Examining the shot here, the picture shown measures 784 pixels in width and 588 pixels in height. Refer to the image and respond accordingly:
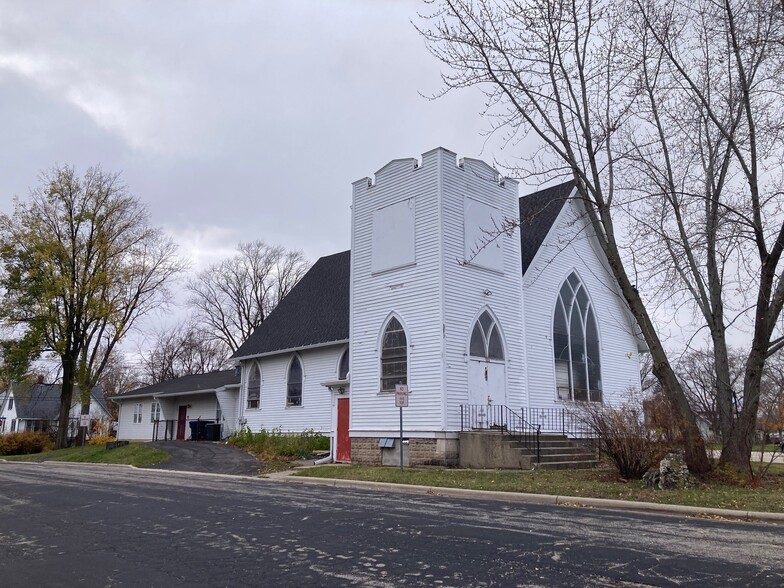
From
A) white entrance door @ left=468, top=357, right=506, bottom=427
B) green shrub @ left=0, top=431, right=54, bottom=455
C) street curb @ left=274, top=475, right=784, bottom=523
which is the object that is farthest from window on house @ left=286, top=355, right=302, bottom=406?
green shrub @ left=0, top=431, right=54, bottom=455

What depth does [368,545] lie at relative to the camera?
7219 millimetres

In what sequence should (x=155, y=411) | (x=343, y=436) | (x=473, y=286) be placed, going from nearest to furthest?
(x=473, y=286) → (x=343, y=436) → (x=155, y=411)

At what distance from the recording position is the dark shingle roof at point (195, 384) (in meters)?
32.5

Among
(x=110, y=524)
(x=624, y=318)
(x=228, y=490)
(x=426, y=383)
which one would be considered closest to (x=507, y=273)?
(x=426, y=383)

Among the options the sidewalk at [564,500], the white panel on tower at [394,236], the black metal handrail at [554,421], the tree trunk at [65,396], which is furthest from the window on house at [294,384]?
the tree trunk at [65,396]

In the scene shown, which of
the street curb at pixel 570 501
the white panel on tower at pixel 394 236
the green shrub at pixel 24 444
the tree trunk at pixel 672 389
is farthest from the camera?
the green shrub at pixel 24 444

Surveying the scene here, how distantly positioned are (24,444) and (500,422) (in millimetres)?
31399

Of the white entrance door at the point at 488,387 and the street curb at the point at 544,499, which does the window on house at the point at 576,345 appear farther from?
the street curb at the point at 544,499

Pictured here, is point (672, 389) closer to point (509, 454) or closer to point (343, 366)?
point (509, 454)

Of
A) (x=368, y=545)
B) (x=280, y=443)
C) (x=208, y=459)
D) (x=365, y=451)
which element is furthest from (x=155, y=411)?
(x=368, y=545)

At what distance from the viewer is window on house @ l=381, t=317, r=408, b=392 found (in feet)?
64.8

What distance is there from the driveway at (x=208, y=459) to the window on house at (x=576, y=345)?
1106 centimetres

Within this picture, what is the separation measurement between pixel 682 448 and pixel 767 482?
70.9 inches

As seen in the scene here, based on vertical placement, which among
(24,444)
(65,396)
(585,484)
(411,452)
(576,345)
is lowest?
(24,444)
